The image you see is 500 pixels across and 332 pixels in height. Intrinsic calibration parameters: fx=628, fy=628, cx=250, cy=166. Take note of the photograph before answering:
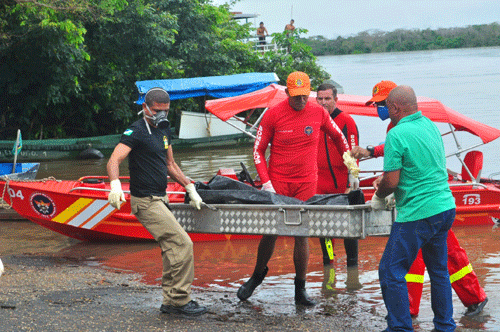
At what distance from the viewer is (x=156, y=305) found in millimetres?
5328

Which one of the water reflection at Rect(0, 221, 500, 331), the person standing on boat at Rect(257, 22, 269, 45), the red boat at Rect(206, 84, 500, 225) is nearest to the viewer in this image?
the water reflection at Rect(0, 221, 500, 331)

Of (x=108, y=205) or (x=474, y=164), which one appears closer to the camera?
(x=108, y=205)

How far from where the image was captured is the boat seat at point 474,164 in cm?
921

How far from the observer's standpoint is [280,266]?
24.3 feet

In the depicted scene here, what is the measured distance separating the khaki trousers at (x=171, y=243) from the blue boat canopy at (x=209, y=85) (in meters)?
12.3

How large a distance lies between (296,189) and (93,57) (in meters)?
18.3

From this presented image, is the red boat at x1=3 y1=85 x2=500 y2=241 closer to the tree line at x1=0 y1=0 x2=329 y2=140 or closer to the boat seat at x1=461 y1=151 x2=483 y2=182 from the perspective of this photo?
the boat seat at x1=461 y1=151 x2=483 y2=182

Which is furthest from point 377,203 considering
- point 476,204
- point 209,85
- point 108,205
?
point 209,85

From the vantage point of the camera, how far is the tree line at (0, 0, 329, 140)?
18141mm

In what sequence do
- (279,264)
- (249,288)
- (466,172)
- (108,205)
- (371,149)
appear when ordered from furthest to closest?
1. (466,172)
2. (108,205)
3. (279,264)
4. (249,288)
5. (371,149)

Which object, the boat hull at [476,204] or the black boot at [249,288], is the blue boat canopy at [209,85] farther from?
the black boot at [249,288]

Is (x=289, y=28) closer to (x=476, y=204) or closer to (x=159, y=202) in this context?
(x=476, y=204)

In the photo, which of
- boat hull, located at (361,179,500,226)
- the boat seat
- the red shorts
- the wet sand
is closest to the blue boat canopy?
the boat seat

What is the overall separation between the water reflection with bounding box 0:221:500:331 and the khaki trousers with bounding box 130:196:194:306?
0.60 m
